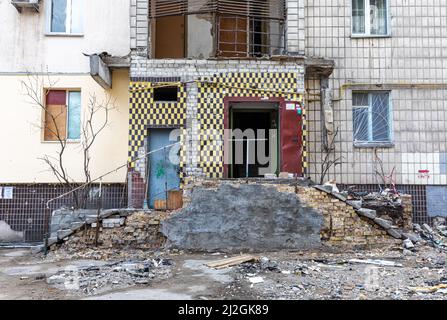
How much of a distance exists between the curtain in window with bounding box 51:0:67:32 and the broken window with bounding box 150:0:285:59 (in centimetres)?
265

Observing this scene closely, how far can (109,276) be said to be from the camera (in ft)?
23.1

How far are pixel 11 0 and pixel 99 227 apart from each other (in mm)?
7229

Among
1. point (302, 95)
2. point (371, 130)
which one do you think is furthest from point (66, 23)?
point (371, 130)

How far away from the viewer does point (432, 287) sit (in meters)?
6.29

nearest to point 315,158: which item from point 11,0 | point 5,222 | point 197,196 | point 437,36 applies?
point 197,196

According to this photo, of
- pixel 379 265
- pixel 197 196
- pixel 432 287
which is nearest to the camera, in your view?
pixel 432 287

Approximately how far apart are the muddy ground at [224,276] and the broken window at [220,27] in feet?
18.8

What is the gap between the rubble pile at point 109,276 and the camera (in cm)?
650

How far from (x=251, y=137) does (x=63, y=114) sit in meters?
5.29

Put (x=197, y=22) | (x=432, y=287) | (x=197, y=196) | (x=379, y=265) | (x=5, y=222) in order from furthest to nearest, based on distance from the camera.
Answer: (x=197, y=22) → (x=5, y=222) → (x=197, y=196) → (x=379, y=265) → (x=432, y=287)

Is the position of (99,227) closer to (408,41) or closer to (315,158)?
(315,158)

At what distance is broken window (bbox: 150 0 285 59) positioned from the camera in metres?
11.1

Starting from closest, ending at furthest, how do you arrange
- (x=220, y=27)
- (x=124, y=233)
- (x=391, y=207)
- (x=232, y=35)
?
(x=124, y=233)
(x=391, y=207)
(x=220, y=27)
(x=232, y=35)

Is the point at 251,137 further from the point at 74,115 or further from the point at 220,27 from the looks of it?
the point at 74,115
